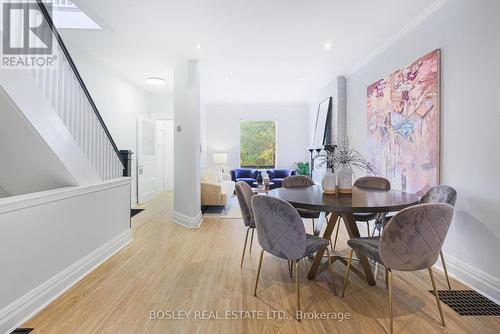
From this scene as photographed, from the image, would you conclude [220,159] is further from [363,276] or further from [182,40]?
[363,276]

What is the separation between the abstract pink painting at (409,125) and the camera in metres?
2.79

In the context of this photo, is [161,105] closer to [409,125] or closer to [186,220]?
[186,220]

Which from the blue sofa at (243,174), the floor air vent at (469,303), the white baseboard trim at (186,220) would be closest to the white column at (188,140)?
the white baseboard trim at (186,220)

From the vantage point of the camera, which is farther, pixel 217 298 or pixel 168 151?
pixel 168 151

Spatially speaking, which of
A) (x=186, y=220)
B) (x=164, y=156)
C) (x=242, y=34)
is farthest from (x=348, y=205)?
(x=164, y=156)

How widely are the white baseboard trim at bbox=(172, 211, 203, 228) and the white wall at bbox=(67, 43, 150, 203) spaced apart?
1.99m

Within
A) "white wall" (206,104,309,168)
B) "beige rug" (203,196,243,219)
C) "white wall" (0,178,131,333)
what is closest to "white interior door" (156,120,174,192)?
"white wall" (206,104,309,168)

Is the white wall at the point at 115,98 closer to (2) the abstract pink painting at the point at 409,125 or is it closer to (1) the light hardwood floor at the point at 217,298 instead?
(1) the light hardwood floor at the point at 217,298

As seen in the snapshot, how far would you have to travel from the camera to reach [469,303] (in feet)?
6.82

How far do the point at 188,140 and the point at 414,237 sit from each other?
3.45 meters

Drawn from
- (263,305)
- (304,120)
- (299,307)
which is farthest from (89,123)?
(304,120)
